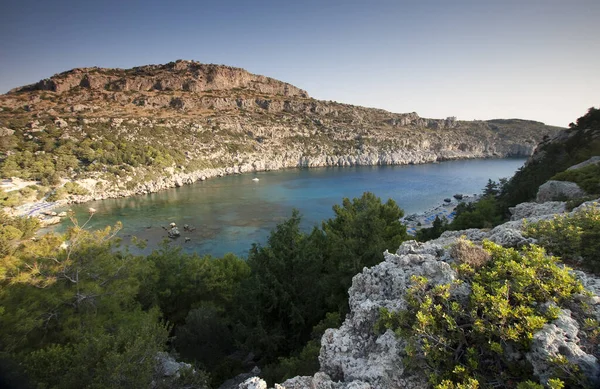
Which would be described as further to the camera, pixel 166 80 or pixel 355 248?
pixel 166 80

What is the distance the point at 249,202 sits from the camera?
52.3 m

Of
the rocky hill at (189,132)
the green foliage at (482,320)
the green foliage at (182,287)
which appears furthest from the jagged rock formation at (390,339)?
the rocky hill at (189,132)

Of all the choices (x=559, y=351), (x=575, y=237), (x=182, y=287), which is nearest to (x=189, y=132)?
(x=182, y=287)

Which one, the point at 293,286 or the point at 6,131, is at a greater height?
the point at 6,131

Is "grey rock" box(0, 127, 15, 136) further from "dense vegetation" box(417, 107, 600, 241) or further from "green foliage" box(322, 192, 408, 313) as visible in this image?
"dense vegetation" box(417, 107, 600, 241)

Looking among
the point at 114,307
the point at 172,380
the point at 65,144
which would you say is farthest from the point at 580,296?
the point at 65,144

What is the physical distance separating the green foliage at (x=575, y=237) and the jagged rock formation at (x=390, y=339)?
362 mm

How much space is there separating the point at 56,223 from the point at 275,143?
75.2 metres

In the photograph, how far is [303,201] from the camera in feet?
177

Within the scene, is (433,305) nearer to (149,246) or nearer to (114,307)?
(114,307)

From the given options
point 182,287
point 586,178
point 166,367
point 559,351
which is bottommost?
point 182,287

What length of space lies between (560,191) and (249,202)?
4557 cm

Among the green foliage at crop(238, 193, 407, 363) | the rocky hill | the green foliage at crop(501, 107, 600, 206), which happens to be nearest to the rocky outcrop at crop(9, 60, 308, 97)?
the rocky hill

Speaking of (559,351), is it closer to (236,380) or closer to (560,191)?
(236,380)
